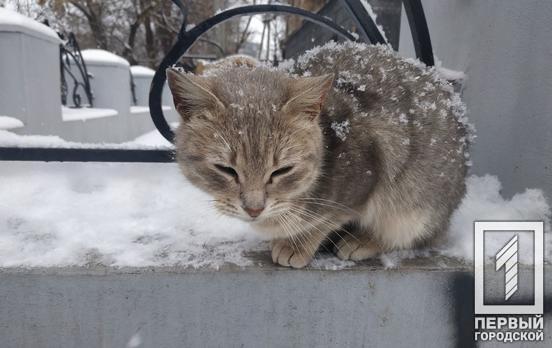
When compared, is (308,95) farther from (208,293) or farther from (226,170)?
(208,293)

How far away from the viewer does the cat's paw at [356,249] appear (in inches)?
59.2

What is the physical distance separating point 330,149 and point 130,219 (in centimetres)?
88

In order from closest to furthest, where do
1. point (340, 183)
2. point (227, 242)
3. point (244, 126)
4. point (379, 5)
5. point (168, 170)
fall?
point (244, 126) < point (340, 183) < point (227, 242) < point (168, 170) < point (379, 5)

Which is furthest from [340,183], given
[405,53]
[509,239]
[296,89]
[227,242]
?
[405,53]

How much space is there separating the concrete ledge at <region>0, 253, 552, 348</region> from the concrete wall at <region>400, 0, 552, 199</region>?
0.55 m

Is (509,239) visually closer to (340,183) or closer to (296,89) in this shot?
(340,183)

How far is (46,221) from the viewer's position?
1.65 m

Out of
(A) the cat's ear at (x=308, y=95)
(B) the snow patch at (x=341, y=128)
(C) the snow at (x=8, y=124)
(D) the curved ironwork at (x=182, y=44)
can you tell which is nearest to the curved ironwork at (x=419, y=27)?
(D) the curved ironwork at (x=182, y=44)

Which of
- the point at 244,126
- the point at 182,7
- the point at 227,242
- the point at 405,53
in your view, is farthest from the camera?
the point at 405,53

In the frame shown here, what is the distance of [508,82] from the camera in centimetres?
184

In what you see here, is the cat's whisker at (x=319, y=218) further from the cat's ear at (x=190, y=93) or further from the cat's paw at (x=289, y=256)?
the cat's ear at (x=190, y=93)

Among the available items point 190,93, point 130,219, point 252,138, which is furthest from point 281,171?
point 130,219

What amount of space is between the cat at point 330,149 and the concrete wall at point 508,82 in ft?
0.88

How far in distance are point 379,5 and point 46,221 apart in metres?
3.56
